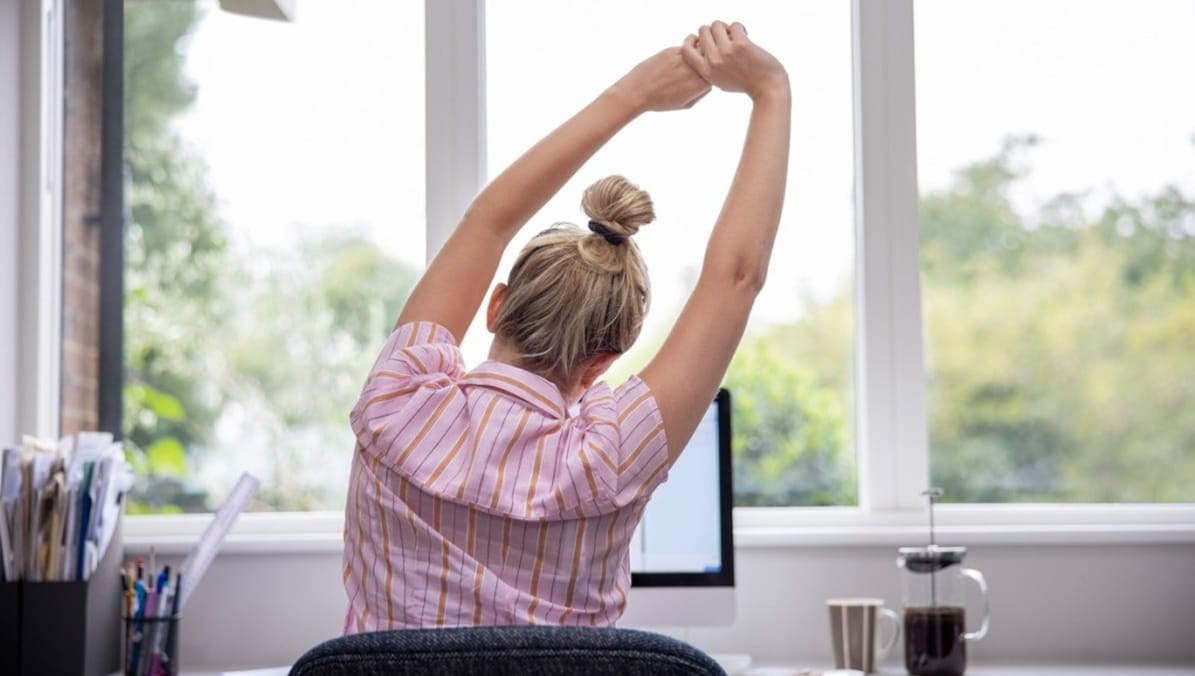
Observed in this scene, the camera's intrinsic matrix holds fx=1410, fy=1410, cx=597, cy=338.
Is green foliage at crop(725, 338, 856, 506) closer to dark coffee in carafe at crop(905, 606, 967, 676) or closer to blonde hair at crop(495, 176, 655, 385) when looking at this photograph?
dark coffee in carafe at crop(905, 606, 967, 676)

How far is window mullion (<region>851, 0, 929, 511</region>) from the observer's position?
276 centimetres

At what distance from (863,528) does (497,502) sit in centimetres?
169

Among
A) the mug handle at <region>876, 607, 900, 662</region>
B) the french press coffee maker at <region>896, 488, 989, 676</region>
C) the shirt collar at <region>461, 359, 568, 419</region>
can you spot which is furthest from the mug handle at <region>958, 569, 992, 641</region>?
the shirt collar at <region>461, 359, 568, 419</region>

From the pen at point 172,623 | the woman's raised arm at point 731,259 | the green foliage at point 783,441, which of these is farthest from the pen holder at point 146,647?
the woman's raised arm at point 731,259

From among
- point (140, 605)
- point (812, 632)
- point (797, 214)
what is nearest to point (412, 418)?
point (140, 605)

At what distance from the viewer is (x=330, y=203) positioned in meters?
2.89

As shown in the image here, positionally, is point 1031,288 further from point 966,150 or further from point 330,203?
point 330,203

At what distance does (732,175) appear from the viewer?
9.34ft

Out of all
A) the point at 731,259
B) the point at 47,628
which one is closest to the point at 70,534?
the point at 47,628

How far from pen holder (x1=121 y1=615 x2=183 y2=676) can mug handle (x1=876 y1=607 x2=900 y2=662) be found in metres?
1.20

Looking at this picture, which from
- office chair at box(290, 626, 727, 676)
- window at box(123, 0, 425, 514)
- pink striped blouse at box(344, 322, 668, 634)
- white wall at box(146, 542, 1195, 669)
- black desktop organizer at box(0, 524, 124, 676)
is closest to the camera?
office chair at box(290, 626, 727, 676)

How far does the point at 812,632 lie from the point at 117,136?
1.73 meters

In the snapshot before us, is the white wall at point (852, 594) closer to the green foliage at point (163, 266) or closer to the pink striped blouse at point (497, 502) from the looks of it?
the green foliage at point (163, 266)

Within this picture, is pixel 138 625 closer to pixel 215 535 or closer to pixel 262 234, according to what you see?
pixel 215 535
